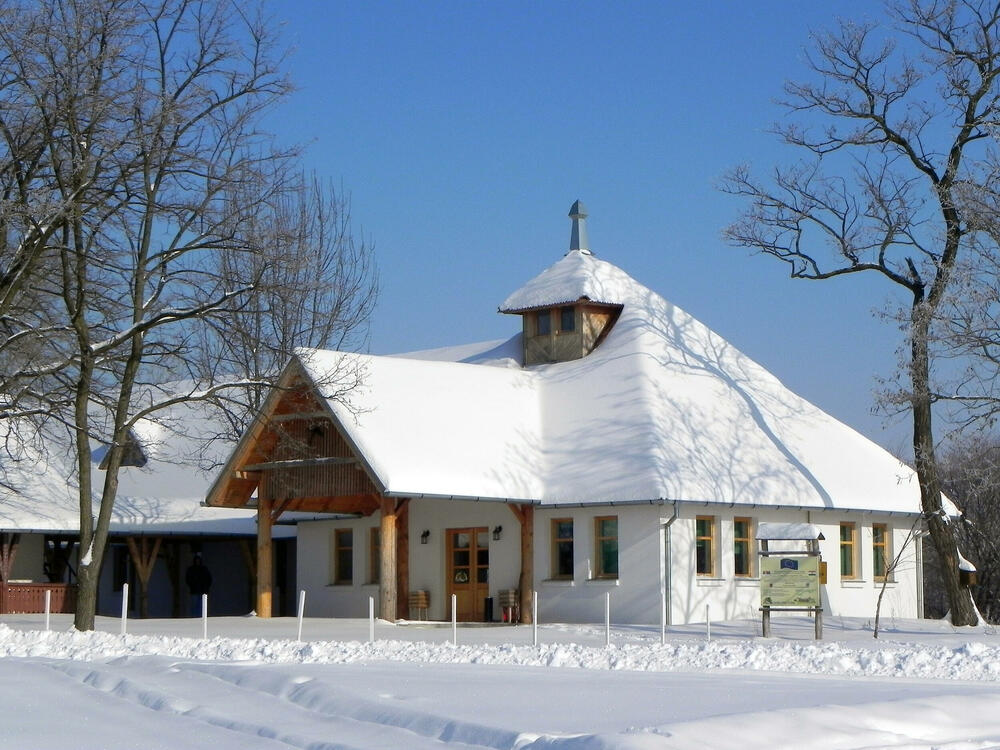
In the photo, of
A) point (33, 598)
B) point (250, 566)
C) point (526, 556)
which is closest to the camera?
point (526, 556)

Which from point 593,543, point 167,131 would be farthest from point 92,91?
point 593,543

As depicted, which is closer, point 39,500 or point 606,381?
point 606,381

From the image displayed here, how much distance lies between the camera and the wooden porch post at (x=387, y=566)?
2956 cm

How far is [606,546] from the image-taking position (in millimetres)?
31141

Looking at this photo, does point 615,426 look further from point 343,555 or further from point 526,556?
point 343,555

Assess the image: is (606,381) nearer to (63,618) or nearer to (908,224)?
(908,224)

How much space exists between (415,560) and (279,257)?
1110 cm

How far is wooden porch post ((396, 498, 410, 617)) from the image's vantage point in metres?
33.6

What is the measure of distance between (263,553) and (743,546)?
35.8ft

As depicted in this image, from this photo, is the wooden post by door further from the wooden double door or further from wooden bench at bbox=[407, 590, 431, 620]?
the wooden double door

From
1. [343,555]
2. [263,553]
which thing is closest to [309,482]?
[263,553]

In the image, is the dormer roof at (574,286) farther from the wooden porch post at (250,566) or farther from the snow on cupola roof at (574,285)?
the wooden porch post at (250,566)

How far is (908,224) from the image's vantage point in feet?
97.7

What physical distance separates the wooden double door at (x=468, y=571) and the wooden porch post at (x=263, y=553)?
412 cm
